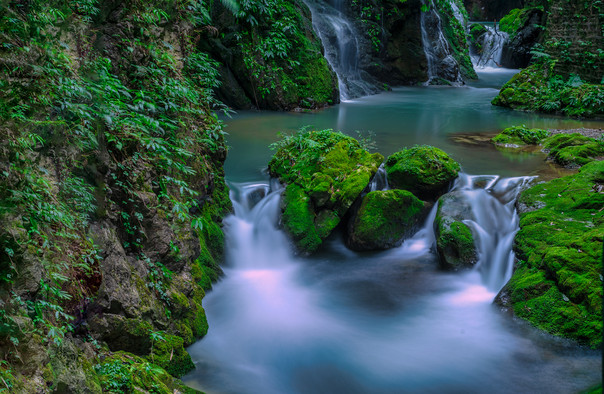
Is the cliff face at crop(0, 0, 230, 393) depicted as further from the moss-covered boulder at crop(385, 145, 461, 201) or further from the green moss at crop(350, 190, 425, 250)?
the moss-covered boulder at crop(385, 145, 461, 201)

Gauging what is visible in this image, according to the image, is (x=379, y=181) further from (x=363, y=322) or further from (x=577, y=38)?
(x=577, y=38)

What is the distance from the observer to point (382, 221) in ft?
24.3

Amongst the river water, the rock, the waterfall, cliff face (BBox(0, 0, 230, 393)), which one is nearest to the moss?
cliff face (BBox(0, 0, 230, 393))

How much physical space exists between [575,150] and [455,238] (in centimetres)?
400

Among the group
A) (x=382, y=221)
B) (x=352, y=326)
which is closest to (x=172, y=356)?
(x=352, y=326)

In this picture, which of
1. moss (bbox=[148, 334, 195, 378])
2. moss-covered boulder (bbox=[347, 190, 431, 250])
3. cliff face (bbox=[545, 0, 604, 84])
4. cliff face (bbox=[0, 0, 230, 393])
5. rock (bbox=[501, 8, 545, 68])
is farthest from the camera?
rock (bbox=[501, 8, 545, 68])

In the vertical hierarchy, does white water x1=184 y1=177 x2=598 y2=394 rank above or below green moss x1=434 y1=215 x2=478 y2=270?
below

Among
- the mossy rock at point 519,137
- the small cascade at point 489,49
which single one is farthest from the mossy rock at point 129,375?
the small cascade at point 489,49

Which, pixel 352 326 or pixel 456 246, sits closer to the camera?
pixel 352 326

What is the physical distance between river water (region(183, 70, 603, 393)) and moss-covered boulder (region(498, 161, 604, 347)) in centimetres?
19

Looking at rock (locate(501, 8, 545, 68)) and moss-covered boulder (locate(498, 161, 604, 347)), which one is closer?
moss-covered boulder (locate(498, 161, 604, 347))

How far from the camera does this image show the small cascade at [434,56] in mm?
22297

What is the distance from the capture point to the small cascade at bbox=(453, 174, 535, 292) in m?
6.55

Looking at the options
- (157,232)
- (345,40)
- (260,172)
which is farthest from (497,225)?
(345,40)
